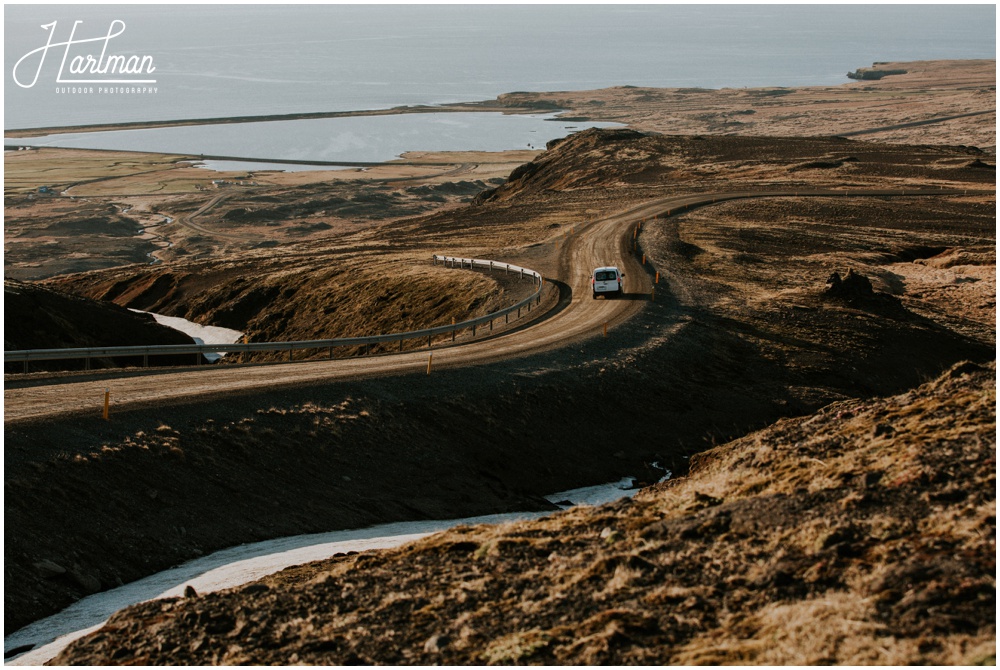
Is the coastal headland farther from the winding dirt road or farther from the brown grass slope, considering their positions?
the winding dirt road

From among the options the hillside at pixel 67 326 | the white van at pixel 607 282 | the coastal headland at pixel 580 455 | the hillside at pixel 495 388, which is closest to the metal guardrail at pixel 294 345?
the coastal headland at pixel 580 455

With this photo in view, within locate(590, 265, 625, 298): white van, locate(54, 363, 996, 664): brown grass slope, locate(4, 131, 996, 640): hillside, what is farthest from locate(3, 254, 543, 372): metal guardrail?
locate(54, 363, 996, 664): brown grass slope

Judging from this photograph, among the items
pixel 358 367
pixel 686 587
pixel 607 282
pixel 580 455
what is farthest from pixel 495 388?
pixel 686 587

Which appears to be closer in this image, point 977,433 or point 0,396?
point 977,433

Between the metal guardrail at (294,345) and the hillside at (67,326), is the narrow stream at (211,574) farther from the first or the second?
the hillside at (67,326)

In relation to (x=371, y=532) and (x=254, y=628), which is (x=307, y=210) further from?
(x=254, y=628)

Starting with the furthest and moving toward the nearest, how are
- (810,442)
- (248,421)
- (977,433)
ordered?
(248,421) < (810,442) < (977,433)

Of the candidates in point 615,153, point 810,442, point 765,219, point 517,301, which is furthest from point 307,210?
point 810,442
